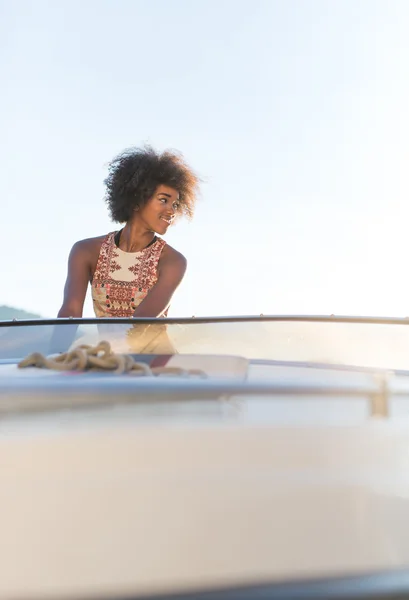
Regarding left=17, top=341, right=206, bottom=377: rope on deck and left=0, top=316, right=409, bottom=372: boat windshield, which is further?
left=0, top=316, right=409, bottom=372: boat windshield

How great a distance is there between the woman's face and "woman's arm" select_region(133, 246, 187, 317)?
0.80ft

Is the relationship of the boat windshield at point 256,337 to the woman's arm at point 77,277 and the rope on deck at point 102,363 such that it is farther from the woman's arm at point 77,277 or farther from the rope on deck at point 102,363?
the woman's arm at point 77,277

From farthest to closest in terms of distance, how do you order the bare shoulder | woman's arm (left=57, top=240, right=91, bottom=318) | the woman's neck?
1. the woman's neck
2. the bare shoulder
3. woman's arm (left=57, top=240, right=91, bottom=318)

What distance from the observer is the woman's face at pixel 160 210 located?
168 inches

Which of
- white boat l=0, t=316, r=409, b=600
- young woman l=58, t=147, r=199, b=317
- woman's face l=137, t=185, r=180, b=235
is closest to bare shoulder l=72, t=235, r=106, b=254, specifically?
young woman l=58, t=147, r=199, b=317

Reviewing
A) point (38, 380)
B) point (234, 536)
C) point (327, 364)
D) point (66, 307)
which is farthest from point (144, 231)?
point (234, 536)

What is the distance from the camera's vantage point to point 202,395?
143cm

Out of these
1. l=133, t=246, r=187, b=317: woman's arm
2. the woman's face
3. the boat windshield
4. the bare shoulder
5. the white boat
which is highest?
the woman's face

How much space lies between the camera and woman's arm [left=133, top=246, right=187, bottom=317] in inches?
139

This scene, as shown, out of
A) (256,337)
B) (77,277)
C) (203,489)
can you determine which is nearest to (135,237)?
(77,277)

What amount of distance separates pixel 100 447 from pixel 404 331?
1.26 metres

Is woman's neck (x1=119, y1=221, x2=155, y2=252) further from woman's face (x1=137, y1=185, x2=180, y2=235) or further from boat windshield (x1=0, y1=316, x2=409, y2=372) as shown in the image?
boat windshield (x1=0, y1=316, x2=409, y2=372)

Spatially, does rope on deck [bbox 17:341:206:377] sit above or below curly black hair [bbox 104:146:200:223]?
below

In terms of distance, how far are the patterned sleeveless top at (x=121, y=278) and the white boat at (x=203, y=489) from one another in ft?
7.73
